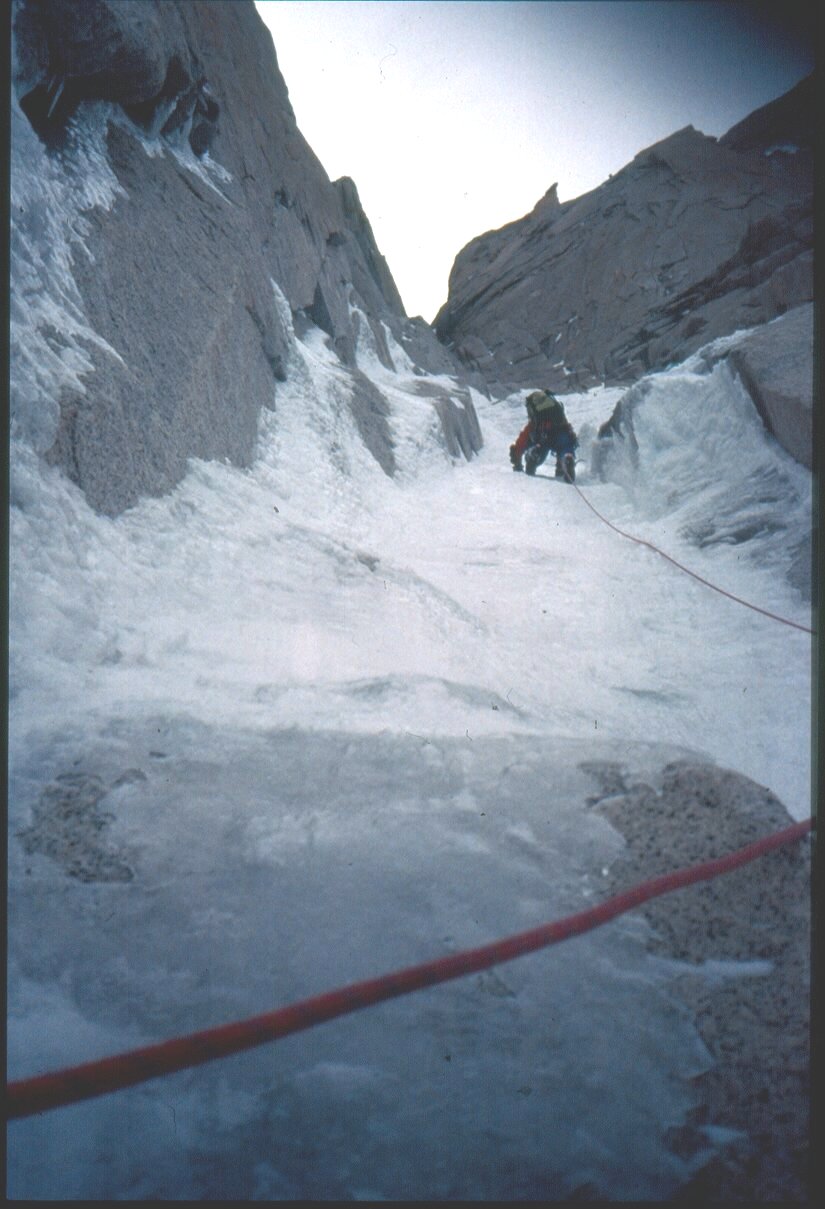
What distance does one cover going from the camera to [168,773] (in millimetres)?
1579

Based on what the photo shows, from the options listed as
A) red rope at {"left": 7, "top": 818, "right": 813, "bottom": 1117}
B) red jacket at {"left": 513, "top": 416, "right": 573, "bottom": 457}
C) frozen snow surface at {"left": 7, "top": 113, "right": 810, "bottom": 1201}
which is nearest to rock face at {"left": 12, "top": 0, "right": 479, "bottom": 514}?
frozen snow surface at {"left": 7, "top": 113, "right": 810, "bottom": 1201}

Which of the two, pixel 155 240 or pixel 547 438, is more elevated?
pixel 155 240

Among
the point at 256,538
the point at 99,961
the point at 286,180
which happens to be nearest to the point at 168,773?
the point at 99,961

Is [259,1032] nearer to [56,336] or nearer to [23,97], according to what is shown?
[56,336]

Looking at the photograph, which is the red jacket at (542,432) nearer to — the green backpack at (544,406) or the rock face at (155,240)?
the green backpack at (544,406)

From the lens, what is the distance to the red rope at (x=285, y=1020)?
2.83ft

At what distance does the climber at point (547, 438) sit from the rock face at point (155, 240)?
2946 mm

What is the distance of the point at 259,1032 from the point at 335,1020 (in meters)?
0.15

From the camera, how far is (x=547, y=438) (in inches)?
347

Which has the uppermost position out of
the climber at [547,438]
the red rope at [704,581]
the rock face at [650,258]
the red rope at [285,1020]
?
the rock face at [650,258]

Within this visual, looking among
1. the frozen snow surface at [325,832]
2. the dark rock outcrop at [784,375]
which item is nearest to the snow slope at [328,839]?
the frozen snow surface at [325,832]

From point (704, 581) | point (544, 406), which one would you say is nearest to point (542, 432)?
point (544, 406)

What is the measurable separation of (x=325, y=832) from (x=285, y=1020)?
52 centimetres

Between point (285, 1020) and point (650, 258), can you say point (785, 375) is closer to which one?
point (285, 1020)
